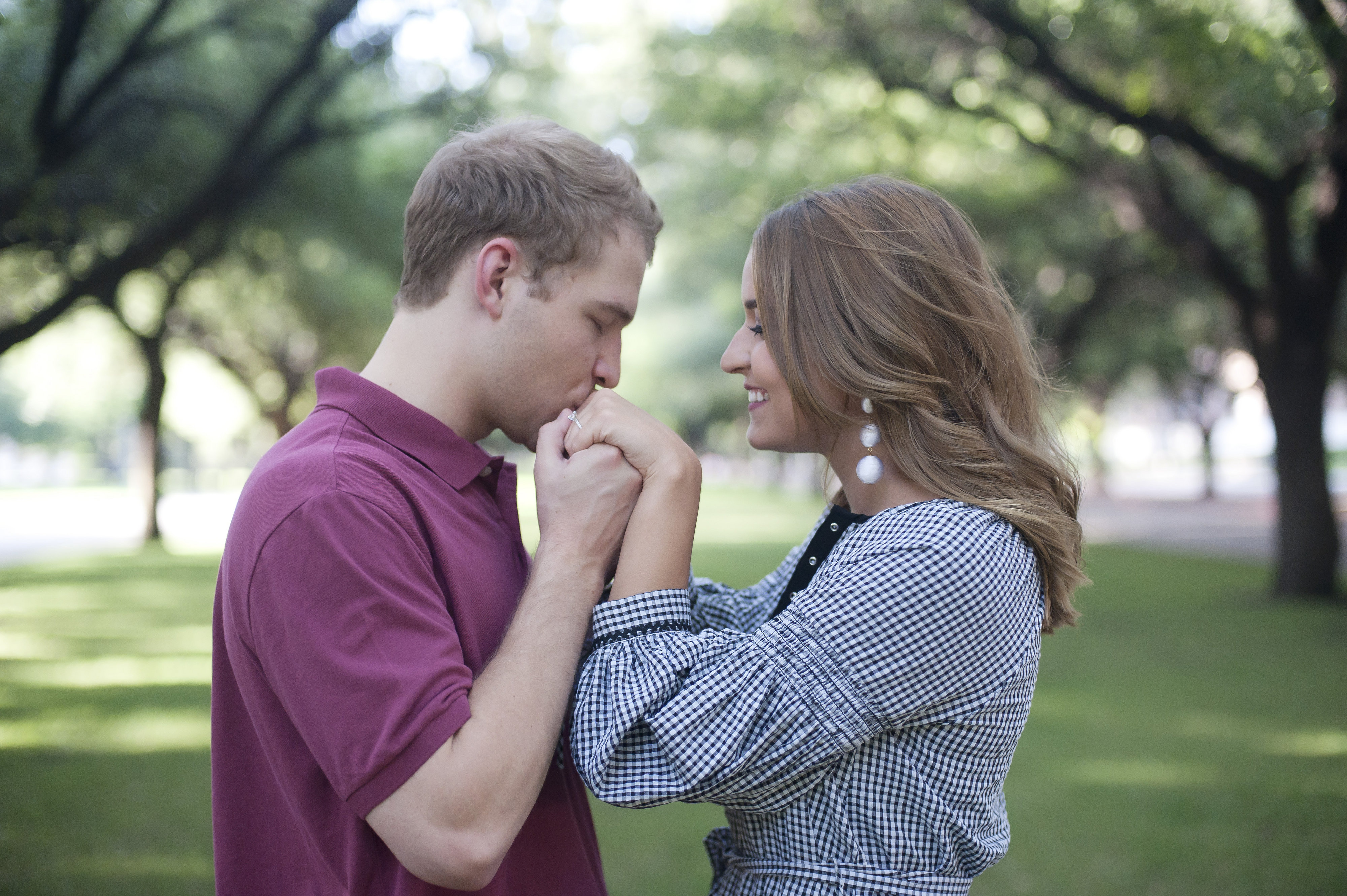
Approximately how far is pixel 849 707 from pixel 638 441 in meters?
0.65

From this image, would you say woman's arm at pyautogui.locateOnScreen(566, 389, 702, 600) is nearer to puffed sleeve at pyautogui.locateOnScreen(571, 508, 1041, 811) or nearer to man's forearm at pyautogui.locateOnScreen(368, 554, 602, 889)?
puffed sleeve at pyautogui.locateOnScreen(571, 508, 1041, 811)

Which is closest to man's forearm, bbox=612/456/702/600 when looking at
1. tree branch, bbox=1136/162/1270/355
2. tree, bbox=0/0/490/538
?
tree, bbox=0/0/490/538

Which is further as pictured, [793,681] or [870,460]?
[870,460]

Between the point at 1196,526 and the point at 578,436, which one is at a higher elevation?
the point at 578,436

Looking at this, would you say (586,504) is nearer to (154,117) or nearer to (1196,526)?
(154,117)

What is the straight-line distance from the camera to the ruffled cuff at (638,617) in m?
1.86

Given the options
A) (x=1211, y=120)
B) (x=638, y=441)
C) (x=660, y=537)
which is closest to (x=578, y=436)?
(x=638, y=441)

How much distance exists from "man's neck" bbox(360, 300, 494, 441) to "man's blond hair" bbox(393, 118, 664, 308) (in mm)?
57

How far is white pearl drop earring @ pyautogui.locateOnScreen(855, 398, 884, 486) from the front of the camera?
216cm

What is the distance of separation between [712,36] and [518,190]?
1390cm

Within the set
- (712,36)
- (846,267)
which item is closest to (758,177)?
(712,36)

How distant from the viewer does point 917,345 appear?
2.08 m

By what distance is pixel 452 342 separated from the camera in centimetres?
215

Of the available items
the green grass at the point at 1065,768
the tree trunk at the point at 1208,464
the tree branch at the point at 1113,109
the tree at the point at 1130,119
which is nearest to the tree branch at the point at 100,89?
the green grass at the point at 1065,768
